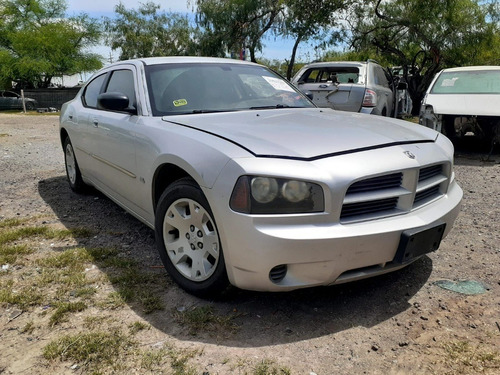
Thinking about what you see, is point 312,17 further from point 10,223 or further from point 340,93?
point 10,223

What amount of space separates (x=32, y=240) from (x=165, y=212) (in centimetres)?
173

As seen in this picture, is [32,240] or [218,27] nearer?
[32,240]

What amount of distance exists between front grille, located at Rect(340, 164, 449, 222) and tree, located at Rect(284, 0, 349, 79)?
17538mm

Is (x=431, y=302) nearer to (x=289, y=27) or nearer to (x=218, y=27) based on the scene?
(x=289, y=27)

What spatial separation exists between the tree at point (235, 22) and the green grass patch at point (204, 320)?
73.7 feet

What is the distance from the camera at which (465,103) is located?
7660 millimetres

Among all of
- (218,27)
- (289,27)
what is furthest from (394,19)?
(218,27)

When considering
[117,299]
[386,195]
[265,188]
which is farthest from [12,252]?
[386,195]

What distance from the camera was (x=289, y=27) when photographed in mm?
21109

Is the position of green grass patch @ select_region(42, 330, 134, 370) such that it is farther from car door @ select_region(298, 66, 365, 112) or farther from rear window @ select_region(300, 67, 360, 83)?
rear window @ select_region(300, 67, 360, 83)

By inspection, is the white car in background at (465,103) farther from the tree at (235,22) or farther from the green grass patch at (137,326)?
the tree at (235,22)

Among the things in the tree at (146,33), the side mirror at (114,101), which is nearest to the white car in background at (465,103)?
the side mirror at (114,101)

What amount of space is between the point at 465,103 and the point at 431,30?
1100cm

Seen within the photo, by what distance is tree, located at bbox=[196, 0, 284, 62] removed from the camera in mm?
A: 23578
